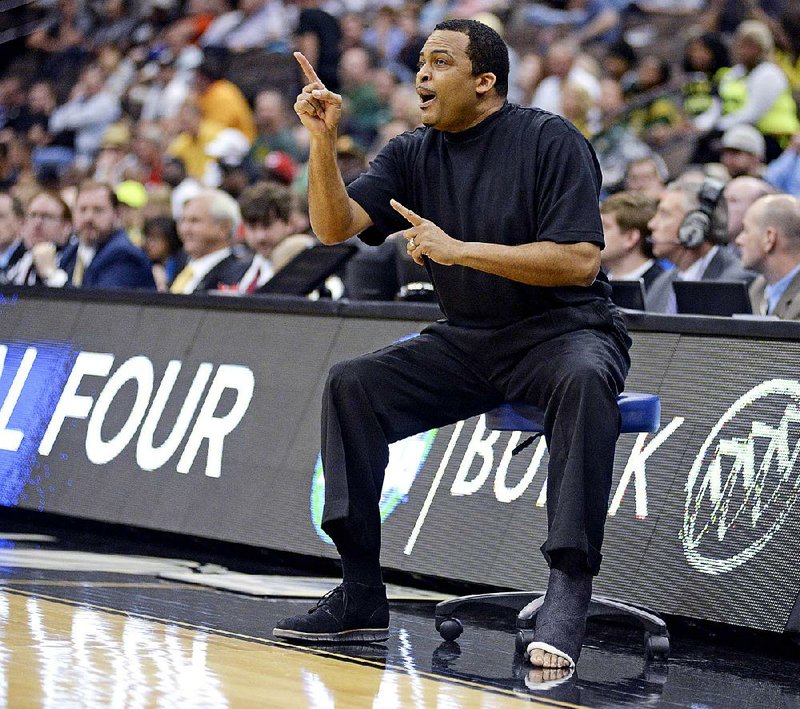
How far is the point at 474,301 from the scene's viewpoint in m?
5.03

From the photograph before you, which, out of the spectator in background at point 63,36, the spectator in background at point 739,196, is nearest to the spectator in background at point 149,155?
the spectator in background at point 63,36

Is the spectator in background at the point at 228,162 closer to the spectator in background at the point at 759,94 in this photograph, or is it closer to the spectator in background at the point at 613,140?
the spectator in background at the point at 613,140

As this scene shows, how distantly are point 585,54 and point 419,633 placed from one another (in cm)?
1011

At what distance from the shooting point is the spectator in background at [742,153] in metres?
10.3

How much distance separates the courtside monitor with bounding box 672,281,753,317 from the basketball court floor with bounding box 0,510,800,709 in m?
1.59

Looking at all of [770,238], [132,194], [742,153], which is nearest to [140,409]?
[770,238]

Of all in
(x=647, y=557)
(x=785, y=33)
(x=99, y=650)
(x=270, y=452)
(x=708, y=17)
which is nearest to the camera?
(x=99, y=650)

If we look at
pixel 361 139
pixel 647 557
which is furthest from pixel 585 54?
pixel 647 557

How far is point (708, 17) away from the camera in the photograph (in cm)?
1406

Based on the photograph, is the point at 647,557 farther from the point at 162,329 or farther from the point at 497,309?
the point at 162,329

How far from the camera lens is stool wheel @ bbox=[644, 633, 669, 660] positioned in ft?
16.0

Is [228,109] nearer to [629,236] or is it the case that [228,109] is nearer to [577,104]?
[577,104]

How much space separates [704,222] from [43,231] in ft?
16.2

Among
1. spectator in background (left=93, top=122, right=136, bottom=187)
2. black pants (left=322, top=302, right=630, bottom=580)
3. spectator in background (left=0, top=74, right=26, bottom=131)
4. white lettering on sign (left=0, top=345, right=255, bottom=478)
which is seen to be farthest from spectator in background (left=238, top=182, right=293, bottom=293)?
spectator in background (left=0, top=74, right=26, bottom=131)
